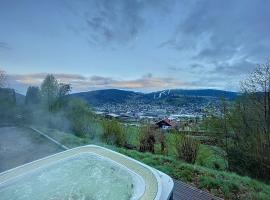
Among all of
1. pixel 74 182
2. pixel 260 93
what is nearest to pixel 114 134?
pixel 260 93

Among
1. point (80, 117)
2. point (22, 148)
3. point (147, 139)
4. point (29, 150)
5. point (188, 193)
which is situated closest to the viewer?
point (188, 193)

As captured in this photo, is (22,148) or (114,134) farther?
(114,134)

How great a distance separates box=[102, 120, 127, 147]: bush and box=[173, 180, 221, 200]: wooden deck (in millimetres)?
6477

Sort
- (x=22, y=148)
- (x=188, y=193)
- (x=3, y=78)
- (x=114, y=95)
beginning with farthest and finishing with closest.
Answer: (x=114, y=95) → (x=3, y=78) → (x=22, y=148) → (x=188, y=193)

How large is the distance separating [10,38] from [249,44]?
8.93m

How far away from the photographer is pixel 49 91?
1728 centimetres

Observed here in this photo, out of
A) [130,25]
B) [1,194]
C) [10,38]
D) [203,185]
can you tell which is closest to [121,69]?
[130,25]

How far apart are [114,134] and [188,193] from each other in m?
7.14

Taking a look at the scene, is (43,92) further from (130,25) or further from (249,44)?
(249,44)

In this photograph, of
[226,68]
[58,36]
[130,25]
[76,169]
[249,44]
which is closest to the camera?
[76,169]

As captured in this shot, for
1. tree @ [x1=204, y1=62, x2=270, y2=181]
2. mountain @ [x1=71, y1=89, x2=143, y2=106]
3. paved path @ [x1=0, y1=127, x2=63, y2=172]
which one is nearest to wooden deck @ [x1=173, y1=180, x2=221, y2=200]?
tree @ [x1=204, y1=62, x2=270, y2=181]

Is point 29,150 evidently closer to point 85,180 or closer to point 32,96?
point 85,180

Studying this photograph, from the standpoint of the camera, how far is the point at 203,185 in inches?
236

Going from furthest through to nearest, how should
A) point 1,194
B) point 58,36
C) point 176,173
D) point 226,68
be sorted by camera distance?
point 226,68, point 58,36, point 176,173, point 1,194
